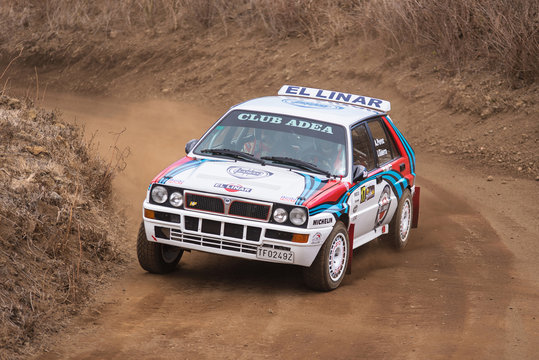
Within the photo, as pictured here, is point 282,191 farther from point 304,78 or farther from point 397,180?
point 304,78

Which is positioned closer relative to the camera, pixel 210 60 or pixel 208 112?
pixel 208 112

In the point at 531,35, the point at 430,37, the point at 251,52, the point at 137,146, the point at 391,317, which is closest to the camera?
the point at 391,317

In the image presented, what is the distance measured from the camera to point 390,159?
9.54 m

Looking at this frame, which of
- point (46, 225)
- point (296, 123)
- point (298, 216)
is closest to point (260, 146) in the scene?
point (296, 123)

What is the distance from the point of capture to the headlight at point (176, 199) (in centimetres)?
761

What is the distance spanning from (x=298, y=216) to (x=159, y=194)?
1322mm

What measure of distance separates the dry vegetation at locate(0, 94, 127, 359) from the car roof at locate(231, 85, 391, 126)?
2149 millimetres

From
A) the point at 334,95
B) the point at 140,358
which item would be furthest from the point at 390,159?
the point at 140,358

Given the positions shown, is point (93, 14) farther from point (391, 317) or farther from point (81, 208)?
point (391, 317)

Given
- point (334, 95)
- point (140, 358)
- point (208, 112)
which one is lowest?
point (208, 112)

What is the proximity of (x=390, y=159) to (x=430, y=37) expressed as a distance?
Answer: 33.4 feet

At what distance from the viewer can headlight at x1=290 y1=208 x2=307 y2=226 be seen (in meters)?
7.39

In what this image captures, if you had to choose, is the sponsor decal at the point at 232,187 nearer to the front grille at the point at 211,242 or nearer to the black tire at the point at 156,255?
the front grille at the point at 211,242

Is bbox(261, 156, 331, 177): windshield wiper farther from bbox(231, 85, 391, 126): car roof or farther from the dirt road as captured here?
the dirt road
